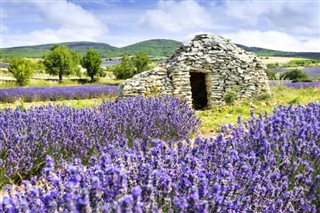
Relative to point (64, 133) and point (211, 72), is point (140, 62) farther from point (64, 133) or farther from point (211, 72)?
point (64, 133)

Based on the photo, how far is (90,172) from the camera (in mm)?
2021

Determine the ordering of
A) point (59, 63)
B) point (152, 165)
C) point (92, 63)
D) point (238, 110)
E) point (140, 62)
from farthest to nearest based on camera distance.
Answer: point (92, 63)
point (140, 62)
point (59, 63)
point (238, 110)
point (152, 165)

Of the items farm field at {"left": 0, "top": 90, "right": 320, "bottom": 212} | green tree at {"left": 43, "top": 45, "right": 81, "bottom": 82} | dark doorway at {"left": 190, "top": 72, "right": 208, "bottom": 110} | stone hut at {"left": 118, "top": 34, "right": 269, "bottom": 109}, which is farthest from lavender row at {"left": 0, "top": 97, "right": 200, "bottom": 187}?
green tree at {"left": 43, "top": 45, "right": 81, "bottom": 82}

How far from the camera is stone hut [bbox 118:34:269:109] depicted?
869 centimetres

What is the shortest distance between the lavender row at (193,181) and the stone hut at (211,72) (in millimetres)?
5318

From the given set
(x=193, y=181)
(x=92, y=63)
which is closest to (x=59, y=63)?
(x=92, y=63)

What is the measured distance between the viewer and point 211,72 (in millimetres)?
9133

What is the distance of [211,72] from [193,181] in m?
7.37

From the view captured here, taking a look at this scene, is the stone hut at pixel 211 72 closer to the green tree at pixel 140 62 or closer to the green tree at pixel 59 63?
the green tree at pixel 140 62

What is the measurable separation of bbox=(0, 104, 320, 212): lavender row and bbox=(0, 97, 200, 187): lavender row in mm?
675

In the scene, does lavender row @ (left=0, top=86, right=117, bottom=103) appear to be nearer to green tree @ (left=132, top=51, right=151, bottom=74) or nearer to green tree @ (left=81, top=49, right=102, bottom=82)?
green tree @ (left=132, top=51, right=151, bottom=74)

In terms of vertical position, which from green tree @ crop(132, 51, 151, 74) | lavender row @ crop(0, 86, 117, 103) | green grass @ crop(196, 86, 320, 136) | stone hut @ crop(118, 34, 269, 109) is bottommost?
green grass @ crop(196, 86, 320, 136)

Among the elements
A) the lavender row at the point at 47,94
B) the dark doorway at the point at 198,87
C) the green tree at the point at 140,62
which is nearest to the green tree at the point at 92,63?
the green tree at the point at 140,62

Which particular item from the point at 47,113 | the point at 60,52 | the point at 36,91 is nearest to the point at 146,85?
the point at 47,113
